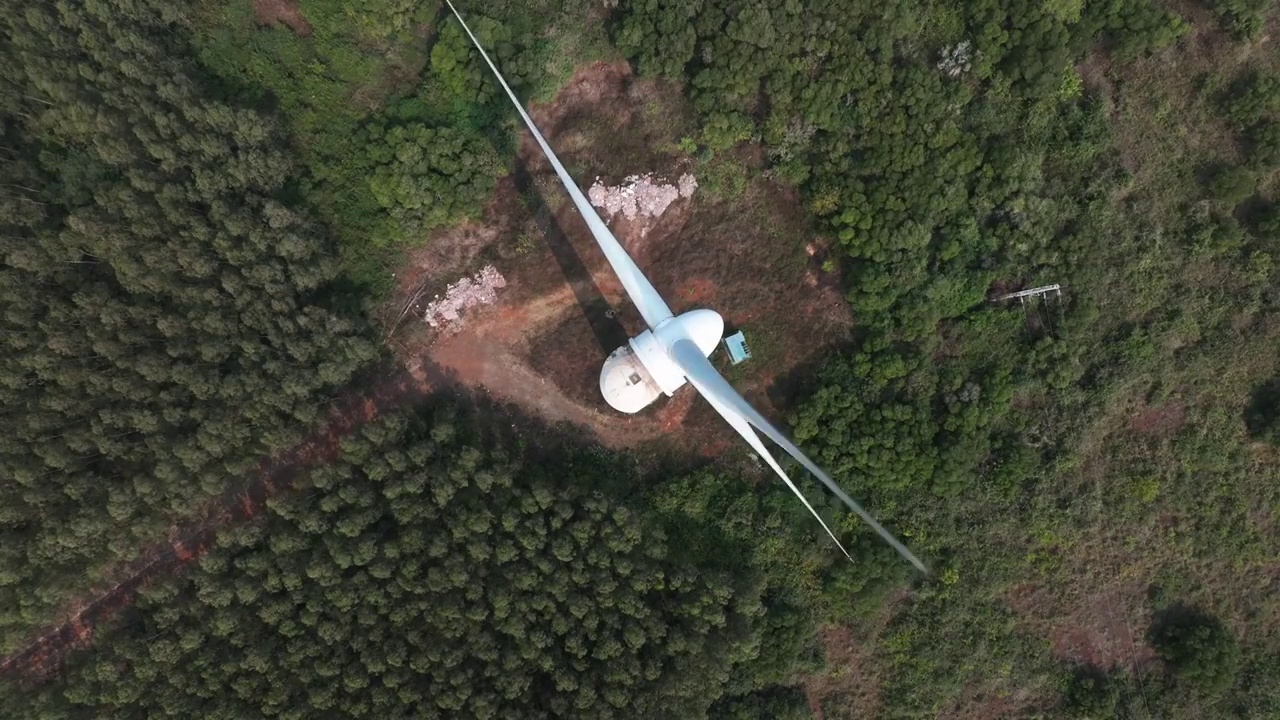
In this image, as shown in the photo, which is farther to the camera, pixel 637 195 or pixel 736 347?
pixel 637 195

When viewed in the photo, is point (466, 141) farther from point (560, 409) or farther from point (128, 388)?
point (128, 388)

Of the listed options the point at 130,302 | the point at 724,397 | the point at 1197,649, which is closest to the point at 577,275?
the point at 724,397

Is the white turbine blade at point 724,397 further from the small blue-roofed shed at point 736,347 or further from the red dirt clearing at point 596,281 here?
the red dirt clearing at point 596,281

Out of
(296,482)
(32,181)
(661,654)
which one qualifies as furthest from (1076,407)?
(32,181)

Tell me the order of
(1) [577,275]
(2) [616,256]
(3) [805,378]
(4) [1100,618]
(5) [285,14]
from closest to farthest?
1. (2) [616,256]
2. (5) [285,14]
3. (1) [577,275]
4. (3) [805,378]
5. (4) [1100,618]

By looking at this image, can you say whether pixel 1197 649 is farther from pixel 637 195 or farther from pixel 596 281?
pixel 637 195

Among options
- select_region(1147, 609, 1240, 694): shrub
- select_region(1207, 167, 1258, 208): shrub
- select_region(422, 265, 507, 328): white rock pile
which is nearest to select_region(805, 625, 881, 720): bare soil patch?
select_region(1147, 609, 1240, 694): shrub

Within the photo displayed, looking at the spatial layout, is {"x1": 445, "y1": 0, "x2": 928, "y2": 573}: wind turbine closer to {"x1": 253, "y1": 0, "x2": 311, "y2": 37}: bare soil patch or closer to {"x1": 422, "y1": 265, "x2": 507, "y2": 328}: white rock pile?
{"x1": 422, "y1": 265, "x2": 507, "y2": 328}: white rock pile
